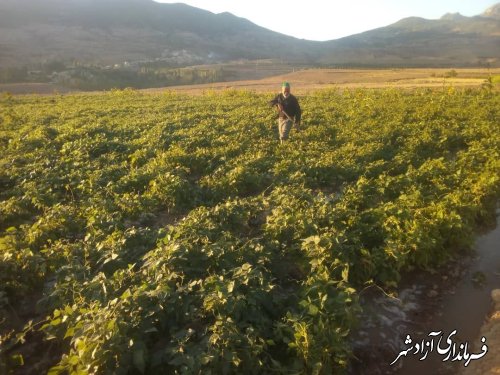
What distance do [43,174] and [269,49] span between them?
530 feet

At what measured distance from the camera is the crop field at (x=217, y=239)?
384cm

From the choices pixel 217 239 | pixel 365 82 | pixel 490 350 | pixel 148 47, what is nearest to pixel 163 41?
pixel 148 47

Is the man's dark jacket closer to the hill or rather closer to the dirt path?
the dirt path

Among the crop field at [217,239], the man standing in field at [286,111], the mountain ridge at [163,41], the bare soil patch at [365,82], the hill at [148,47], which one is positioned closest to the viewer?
the crop field at [217,239]

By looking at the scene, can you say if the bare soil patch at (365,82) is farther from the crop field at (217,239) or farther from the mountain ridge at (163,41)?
the mountain ridge at (163,41)

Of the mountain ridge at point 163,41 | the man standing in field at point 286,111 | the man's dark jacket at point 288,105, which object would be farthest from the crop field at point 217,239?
Result: the mountain ridge at point 163,41

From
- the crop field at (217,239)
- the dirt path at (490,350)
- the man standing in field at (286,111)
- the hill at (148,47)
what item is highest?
the hill at (148,47)

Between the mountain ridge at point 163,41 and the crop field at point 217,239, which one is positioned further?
the mountain ridge at point 163,41

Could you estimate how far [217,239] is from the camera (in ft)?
18.4

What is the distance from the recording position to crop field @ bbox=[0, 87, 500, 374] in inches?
151

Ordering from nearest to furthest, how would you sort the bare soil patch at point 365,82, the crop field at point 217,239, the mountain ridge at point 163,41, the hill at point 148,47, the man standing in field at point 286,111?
the crop field at point 217,239, the man standing in field at point 286,111, the bare soil patch at point 365,82, the hill at point 148,47, the mountain ridge at point 163,41

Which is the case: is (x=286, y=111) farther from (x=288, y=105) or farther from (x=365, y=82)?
(x=365, y=82)

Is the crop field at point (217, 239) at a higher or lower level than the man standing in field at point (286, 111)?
lower

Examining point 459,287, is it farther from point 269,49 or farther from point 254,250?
point 269,49
